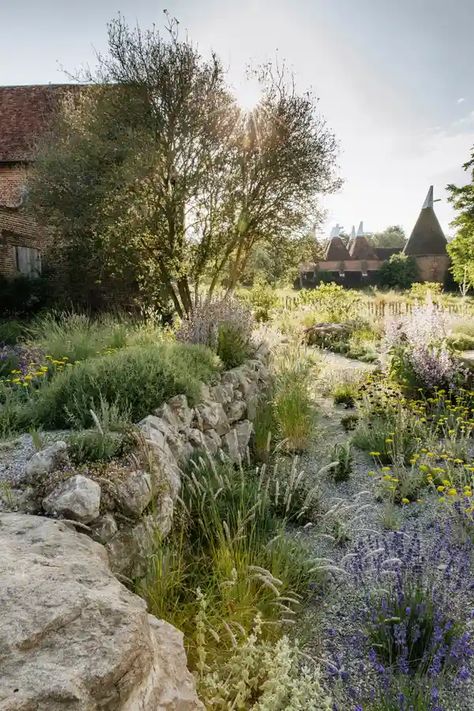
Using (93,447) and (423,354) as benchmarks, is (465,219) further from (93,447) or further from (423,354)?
(93,447)

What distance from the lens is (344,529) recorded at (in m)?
3.31

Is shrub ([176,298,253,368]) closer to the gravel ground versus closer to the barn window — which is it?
the gravel ground

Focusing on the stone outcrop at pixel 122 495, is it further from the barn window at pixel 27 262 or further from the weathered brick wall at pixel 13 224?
the barn window at pixel 27 262

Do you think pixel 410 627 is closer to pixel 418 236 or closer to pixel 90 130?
pixel 90 130

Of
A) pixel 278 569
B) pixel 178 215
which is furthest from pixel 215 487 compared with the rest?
pixel 178 215

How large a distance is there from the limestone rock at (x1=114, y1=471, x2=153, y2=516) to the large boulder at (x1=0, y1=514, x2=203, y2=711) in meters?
0.65

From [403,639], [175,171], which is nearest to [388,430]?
[403,639]

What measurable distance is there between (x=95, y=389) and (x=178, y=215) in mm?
6802

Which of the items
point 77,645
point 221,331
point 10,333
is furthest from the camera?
point 10,333

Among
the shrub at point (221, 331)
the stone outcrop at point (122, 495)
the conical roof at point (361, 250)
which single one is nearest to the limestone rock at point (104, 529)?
the stone outcrop at point (122, 495)

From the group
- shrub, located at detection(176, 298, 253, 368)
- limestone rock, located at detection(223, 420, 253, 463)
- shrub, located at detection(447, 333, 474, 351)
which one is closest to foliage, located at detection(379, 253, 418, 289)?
shrub, located at detection(447, 333, 474, 351)

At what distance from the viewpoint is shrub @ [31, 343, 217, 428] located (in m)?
3.49

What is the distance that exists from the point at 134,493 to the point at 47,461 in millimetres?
499

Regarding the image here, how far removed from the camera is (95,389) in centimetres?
359
